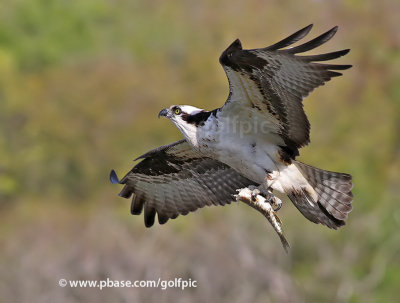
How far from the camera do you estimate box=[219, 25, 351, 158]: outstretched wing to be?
314 inches

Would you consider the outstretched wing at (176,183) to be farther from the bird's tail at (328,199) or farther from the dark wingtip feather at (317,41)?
the dark wingtip feather at (317,41)

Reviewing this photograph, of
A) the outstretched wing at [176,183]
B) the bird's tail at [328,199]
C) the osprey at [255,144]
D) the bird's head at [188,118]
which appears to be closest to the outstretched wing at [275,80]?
the osprey at [255,144]

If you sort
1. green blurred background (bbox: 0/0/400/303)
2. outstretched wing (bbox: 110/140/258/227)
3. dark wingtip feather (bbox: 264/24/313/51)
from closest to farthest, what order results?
dark wingtip feather (bbox: 264/24/313/51), outstretched wing (bbox: 110/140/258/227), green blurred background (bbox: 0/0/400/303)

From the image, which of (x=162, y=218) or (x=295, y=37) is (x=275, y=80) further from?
(x=162, y=218)

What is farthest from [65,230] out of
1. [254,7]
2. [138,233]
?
[254,7]

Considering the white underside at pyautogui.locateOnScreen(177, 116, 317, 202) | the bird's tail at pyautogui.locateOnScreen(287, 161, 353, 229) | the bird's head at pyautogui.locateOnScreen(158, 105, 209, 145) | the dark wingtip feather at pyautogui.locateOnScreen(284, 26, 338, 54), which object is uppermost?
the bird's head at pyautogui.locateOnScreen(158, 105, 209, 145)

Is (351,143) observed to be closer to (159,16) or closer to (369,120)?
(369,120)

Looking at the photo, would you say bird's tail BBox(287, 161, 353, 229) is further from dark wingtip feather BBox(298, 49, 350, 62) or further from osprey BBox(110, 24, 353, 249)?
dark wingtip feather BBox(298, 49, 350, 62)

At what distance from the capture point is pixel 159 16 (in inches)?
2044

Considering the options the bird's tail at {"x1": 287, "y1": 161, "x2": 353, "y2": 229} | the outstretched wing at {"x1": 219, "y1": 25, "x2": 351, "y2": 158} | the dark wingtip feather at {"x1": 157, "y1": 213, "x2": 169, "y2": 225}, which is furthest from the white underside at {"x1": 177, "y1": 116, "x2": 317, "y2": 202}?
the dark wingtip feather at {"x1": 157, "y1": 213, "x2": 169, "y2": 225}

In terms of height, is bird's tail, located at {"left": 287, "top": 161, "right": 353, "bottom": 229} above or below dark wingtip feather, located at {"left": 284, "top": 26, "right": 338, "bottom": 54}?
below

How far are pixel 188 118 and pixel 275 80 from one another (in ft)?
3.28

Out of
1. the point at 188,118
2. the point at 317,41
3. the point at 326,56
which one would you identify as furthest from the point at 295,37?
the point at 188,118

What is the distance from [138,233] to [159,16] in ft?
86.9
